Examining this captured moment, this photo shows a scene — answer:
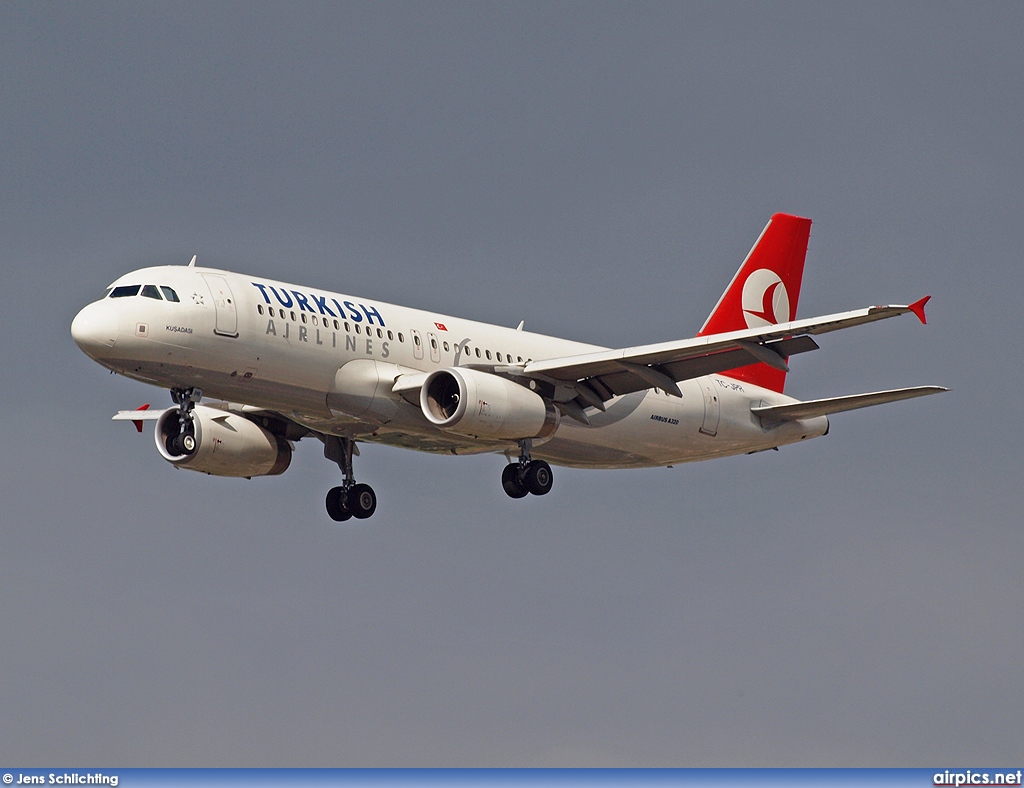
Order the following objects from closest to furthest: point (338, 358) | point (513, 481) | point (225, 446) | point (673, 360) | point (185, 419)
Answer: point (338, 358) → point (185, 419) → point (673, 360) → point (513, 481) → point (225, 446)

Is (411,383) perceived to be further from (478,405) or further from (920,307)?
(920,307)

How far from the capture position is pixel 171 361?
4131cm

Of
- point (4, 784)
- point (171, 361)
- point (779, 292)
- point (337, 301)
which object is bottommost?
point (4, 784)

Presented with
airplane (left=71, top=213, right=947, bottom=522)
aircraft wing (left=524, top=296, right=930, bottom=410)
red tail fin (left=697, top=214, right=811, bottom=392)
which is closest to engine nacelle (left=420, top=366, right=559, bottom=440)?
airplane (left=71, top=213, right=947, bottom=522)

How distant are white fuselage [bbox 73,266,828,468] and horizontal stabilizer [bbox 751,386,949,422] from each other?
130cm

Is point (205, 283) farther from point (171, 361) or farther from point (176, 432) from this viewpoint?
point (176, 432)

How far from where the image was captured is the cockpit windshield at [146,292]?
136 feet

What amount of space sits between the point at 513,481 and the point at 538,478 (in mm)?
684

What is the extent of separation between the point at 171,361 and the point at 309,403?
3.96 metres

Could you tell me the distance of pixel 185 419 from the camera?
4419 cm

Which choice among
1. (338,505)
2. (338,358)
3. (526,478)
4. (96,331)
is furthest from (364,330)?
(338,505)

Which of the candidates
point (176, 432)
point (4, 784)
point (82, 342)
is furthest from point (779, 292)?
point (4, 784)

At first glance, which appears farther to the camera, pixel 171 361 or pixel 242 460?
pixel 242 460

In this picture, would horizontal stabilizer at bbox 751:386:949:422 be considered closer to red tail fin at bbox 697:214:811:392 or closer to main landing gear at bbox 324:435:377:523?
red tail fin at bbox 697:214:811:392
